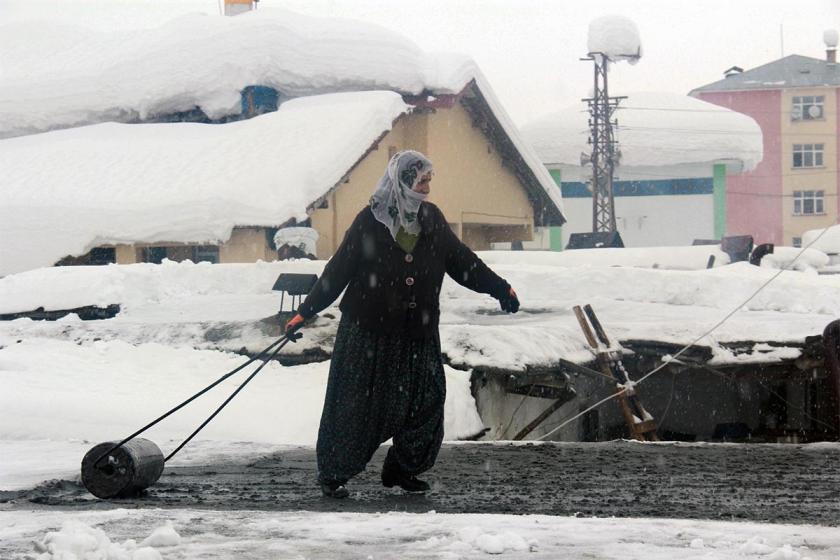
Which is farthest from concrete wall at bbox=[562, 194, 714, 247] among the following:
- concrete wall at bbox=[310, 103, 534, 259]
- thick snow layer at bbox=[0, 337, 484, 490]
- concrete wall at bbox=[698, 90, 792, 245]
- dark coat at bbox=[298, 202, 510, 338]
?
dark coat at bbox=[298, 202, 510, 338]

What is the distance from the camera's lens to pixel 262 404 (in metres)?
10.7

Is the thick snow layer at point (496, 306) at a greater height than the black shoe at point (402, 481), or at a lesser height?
greater

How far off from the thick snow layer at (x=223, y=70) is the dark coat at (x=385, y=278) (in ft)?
63.2

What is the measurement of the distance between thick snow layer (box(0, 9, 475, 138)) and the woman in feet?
63.4

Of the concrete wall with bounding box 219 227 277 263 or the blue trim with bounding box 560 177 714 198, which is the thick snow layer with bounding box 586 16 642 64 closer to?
the blue trim with bounding box 560 177 714 198

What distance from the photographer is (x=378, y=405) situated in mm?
6281

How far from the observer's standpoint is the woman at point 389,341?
623 centimetres

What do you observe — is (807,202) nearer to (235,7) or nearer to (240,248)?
(235,7)

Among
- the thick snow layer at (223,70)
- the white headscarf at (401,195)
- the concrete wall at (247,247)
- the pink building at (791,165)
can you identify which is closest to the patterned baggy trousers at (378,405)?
the white headscarf at (401,195)

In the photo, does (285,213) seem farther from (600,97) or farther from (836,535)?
(600,97)

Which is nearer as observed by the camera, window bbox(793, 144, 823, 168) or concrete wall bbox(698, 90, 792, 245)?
concrete wall bbox(698, 90, 792, 245)

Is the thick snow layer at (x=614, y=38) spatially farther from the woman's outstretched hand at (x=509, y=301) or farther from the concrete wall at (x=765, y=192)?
the woman's outstretched hand at (x=509, y=301)

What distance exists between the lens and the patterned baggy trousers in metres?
6.24

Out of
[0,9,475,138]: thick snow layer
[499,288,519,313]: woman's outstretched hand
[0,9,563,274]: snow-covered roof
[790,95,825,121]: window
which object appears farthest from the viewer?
[790,95,825,121]: window
